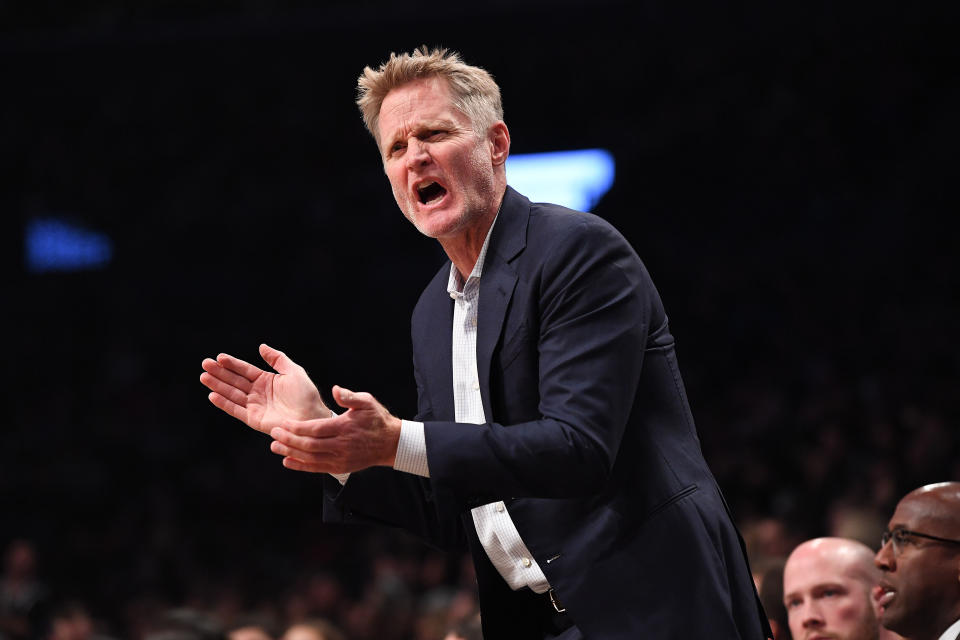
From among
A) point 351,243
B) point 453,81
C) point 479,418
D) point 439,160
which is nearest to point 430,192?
point 439,160

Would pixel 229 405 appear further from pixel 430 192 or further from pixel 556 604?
pixel 556 604

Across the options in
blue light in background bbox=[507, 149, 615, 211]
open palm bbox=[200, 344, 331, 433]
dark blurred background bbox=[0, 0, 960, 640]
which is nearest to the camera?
open palm bbox=[200, 344, 331, 433]

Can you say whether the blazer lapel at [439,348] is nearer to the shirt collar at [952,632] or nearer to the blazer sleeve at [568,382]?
the blazer sleeve at [568,382]

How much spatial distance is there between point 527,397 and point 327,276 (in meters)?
8.51

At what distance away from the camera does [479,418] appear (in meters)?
1.93

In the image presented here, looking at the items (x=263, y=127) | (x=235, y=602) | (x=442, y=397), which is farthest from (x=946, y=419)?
(x=263, y=127)

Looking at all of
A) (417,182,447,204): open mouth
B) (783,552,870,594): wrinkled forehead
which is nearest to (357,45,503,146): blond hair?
(417,182,447,204): open mouth

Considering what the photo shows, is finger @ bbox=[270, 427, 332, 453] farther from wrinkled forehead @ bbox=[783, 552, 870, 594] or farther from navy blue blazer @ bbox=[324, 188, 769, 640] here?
wrinkled forehead @ bbox=[783, 552, 870, 594]

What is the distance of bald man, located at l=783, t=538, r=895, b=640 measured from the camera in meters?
3.07

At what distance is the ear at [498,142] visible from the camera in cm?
204

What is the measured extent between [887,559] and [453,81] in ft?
5.27

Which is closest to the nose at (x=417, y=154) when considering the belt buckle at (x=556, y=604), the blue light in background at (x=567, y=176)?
the belt buckle at (x=556, y=604)

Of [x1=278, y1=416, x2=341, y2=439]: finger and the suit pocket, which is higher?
the suit pocket

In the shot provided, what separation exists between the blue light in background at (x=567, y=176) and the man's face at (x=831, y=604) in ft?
21.0
